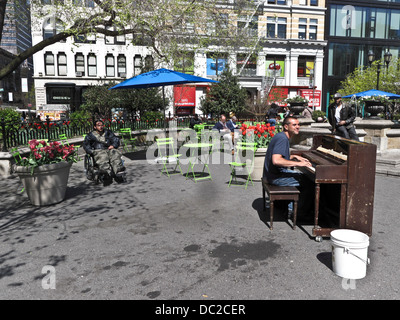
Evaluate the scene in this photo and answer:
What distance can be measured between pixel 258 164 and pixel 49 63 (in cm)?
A: 3679

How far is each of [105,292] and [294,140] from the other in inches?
422

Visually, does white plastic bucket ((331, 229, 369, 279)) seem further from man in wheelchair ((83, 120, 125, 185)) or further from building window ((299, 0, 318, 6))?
building window ((299, 0, 318, 6))

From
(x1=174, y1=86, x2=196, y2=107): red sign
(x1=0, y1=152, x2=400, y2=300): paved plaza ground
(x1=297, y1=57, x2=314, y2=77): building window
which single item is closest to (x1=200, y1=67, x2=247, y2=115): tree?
(x1=174, y1=86, x2=196, y2=107): red sign

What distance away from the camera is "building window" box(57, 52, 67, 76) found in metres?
38.0

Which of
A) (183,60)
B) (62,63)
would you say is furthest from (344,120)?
(62,63)

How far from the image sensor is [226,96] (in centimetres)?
2572

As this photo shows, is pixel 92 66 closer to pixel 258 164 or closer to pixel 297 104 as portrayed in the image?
pixel 297 104

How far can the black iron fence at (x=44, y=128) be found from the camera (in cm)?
1002

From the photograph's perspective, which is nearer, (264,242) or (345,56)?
(264,242)

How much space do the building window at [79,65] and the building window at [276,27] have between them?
74.9 ft
